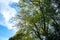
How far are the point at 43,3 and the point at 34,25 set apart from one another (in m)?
3.90

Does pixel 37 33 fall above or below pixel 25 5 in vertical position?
below

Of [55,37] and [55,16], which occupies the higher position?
[55,16]

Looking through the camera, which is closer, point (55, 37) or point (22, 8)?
point (55, 37)

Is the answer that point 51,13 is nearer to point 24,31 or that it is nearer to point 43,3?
point 43,3

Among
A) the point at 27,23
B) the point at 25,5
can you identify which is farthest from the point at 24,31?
the point at 25,5

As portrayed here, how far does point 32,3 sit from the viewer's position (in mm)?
42719

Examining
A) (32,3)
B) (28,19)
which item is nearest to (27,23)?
(28,19)

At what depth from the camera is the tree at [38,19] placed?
41.8 meters

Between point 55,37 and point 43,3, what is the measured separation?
598 centimetres

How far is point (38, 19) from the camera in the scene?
42.0m

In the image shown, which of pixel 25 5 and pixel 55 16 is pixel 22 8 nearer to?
pixel 25 5

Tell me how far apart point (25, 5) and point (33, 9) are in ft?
5.47

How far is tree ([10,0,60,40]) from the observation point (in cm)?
4181

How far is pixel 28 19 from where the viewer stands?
41812 mm
